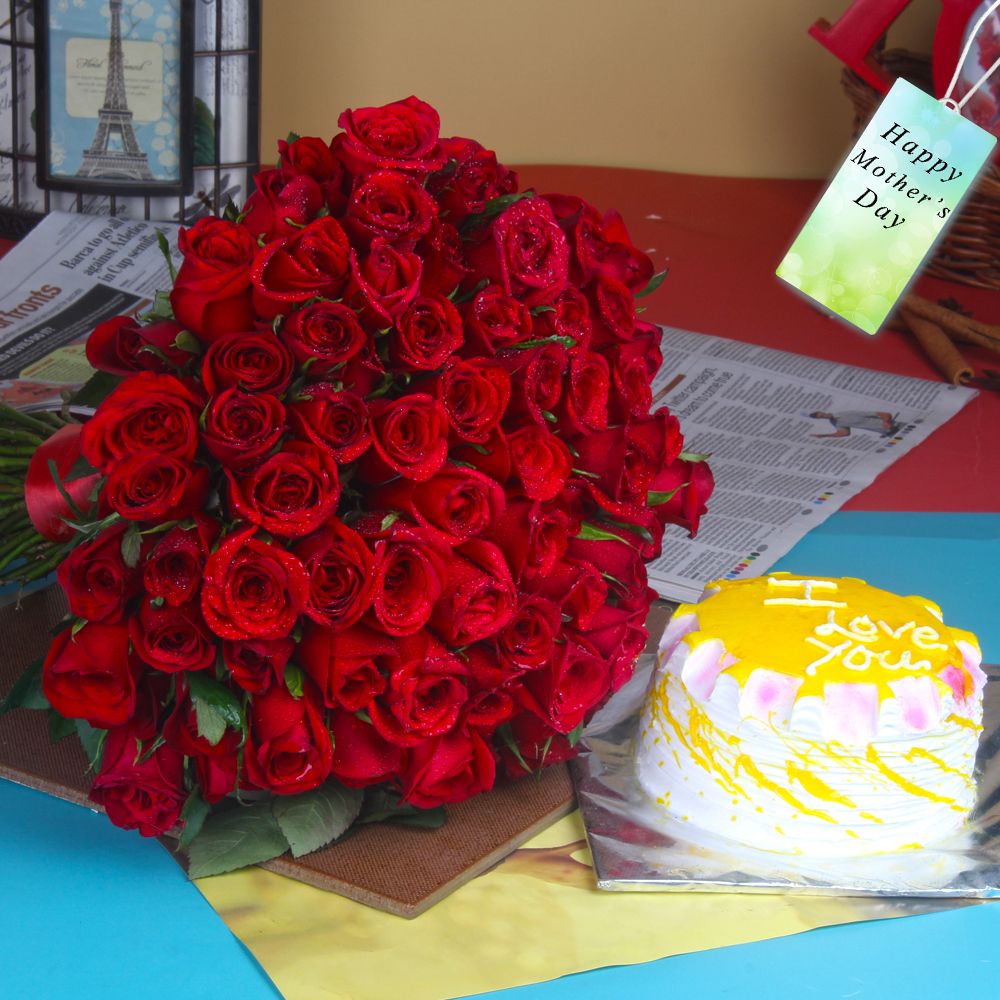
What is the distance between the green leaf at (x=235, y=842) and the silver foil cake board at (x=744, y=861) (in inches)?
5.6

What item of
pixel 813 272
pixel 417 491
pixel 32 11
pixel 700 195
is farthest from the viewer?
pixel 700 195

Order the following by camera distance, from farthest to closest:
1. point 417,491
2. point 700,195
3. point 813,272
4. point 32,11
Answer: point 700,195 → point 32,11 → point 813,272 → point 417,491

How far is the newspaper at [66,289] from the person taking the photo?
107cm

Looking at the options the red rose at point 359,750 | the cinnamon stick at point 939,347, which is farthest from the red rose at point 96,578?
the cinnamon stick at point 939,347

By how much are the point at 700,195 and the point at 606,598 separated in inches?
48.3

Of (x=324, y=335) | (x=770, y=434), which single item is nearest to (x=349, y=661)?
(x=324, y=335)

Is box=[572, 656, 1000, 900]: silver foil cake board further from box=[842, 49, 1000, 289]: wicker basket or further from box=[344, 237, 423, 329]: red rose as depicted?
box=[842, 49, 1000, 289]: wicker basket

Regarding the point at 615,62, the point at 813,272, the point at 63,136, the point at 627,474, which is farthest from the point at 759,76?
the point at 627,474

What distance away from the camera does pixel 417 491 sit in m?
0.54

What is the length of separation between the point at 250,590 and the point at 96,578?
7 cm

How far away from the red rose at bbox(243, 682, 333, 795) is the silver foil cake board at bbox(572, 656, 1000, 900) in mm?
137

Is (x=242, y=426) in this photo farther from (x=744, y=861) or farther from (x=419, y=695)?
(x=744, y=861)

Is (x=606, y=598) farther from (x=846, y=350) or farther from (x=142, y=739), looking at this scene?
(x=846, y=350)

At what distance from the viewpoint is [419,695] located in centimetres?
55
